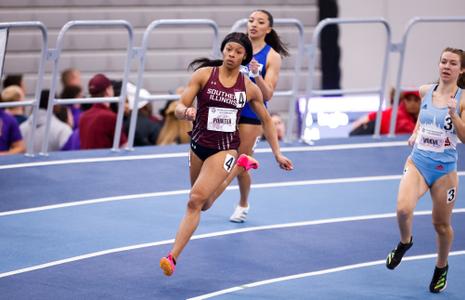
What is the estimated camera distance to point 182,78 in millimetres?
18797

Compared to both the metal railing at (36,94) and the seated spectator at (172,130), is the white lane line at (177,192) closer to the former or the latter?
the metal railing at (36,94)

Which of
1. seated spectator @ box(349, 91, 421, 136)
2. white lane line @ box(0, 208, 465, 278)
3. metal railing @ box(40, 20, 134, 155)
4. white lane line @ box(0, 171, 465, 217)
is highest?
metal railing @ box(40, 20, 134, 155)

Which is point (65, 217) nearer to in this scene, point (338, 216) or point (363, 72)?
point (338, 216)

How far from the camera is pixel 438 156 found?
9.02 metres


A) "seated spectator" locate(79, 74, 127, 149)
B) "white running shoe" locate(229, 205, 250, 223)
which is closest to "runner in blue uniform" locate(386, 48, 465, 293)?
"white running shoe" locate(229, 205, 250, 223)

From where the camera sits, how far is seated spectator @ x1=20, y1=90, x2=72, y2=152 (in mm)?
14109

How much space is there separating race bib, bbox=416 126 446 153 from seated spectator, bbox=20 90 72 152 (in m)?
6.21

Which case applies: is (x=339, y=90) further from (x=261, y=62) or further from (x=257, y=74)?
(x=257, y=74)

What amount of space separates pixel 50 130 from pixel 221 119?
5287 mm

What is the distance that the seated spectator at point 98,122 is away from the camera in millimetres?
14039

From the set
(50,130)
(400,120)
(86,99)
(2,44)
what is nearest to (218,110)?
(2,44)

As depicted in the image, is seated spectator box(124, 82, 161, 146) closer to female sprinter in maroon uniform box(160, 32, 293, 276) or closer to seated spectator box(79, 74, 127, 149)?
seated spectator box(79, 74, 127, 149)

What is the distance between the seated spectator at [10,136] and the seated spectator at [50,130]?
0.22 metres

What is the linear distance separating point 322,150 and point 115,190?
328 cm
